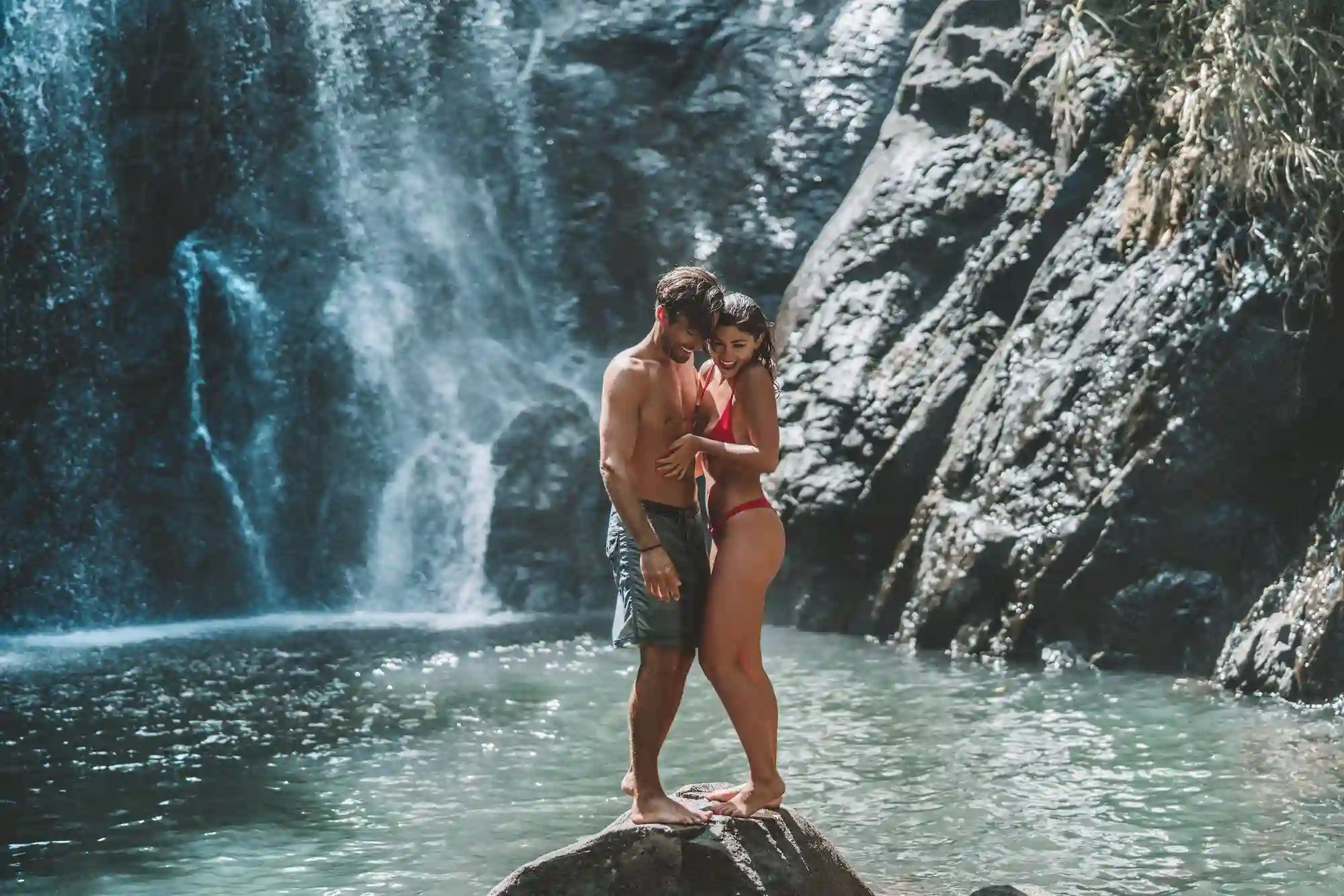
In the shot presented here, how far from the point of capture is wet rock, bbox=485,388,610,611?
1576 centimetres

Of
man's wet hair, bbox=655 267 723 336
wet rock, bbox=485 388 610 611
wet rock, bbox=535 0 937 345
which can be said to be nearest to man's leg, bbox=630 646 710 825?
man's wet hair, bbox=655 267 723 336

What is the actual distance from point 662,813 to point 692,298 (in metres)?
1.77

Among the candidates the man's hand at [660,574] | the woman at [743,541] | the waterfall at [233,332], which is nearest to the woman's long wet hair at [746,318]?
the woman at [743,541]

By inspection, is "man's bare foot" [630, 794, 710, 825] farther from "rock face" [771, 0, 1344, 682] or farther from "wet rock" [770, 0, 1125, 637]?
"wet rock" [770, 0, 1125, 637]

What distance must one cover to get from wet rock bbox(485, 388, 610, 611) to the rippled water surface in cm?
329

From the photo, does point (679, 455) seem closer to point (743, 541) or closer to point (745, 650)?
point (743, 541)

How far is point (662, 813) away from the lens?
5.24 meters

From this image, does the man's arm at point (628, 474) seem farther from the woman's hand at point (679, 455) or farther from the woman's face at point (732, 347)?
the woman's face at point (732, 347)

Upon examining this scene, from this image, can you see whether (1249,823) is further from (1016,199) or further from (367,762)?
(1016,199)

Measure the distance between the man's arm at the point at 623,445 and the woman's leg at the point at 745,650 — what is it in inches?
13.4

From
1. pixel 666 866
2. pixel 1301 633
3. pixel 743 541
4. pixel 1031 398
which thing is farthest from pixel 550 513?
pixel 666 866

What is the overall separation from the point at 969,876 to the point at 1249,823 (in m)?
1.56

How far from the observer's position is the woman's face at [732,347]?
5.36 metres

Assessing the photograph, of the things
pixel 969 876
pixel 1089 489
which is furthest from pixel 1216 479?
pixel 969 876
